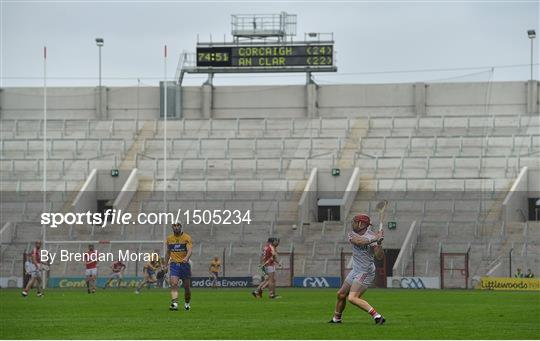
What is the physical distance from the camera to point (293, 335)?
20.6 m

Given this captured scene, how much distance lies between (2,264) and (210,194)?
41.4 ft

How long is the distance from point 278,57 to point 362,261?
63.6 meters

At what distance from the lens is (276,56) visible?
86.1 m

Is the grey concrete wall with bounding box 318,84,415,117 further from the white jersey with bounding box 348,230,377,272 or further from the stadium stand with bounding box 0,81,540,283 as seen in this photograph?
the white jersey with bounding box 348,230,377,272

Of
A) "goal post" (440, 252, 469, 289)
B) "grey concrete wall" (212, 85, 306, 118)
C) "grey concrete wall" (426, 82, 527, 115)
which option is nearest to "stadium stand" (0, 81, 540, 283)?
"goal post" (440, 252, 469, 289)

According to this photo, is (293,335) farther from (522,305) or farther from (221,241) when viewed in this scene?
(221,241)

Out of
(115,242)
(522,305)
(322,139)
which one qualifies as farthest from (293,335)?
(322,139)

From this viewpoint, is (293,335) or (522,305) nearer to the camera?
(293,335)

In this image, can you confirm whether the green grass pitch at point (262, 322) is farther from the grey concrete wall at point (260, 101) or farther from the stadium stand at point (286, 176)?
the grey concrete wall at point (260, 101)

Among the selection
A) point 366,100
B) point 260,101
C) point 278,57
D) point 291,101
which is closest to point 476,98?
point 366,100

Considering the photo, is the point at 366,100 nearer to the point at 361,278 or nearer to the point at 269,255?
the point at 269,255

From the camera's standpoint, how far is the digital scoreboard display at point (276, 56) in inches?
3388

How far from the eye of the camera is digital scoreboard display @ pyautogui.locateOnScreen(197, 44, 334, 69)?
86062 millimetres

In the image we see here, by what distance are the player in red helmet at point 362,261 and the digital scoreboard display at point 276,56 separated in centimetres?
6341
